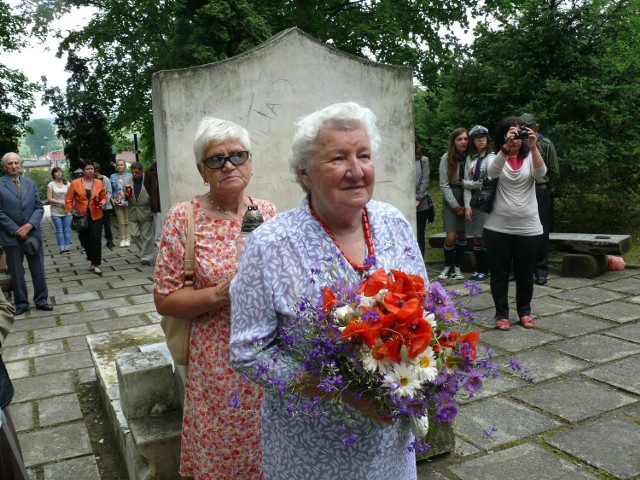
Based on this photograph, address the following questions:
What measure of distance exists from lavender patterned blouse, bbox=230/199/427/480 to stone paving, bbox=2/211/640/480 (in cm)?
39

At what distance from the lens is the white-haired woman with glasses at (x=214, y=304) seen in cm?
228

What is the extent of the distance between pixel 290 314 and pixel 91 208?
9.10 meters

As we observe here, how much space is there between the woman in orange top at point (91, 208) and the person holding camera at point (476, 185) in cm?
611

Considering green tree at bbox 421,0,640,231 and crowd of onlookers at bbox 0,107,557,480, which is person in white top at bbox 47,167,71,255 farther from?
crowd of onlookers at bbox 0,107,557,480

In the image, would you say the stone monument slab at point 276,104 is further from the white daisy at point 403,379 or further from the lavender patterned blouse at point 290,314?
the white daisy at point 403,379

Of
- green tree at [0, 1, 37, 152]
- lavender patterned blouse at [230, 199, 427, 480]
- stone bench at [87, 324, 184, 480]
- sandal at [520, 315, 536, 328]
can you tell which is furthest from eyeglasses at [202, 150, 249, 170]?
green tree at [0, 1, 37, 152]

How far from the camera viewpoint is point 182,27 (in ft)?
34.7

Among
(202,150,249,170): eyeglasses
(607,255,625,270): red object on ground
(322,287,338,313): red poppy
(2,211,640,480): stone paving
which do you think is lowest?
(2,211,640,480): stone paving

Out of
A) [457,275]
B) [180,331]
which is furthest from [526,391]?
[457,275]

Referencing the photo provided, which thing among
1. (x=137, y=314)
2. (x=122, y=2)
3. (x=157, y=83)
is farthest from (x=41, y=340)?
(x=122, y=2)

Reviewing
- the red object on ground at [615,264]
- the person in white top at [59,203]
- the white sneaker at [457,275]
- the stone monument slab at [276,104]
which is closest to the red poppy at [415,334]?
the stone monument slab at [276,104]

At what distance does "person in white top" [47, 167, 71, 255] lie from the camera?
39.0ft

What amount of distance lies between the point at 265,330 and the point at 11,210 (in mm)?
6189

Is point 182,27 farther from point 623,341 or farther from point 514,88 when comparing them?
point 623,341
